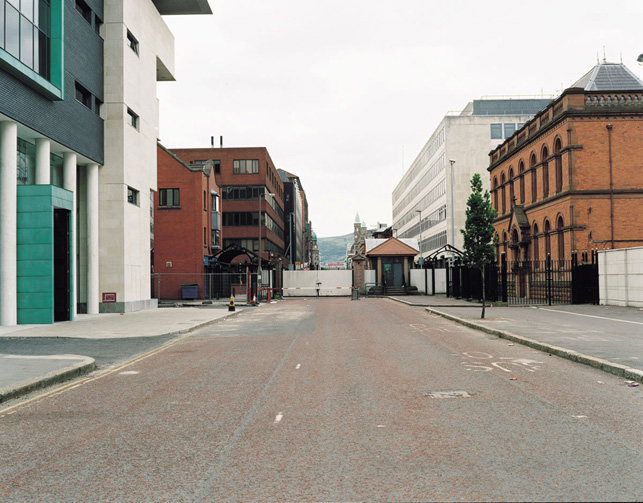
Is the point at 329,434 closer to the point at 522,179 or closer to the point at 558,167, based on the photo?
the point at 558,167

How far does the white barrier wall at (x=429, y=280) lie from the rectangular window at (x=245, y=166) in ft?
87.2

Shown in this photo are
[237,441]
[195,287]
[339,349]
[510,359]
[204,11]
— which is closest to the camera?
[237,441]

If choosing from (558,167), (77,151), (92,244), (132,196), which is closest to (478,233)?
(558,167)

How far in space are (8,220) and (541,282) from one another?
29013 millimetres

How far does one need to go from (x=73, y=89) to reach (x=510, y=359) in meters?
22.0

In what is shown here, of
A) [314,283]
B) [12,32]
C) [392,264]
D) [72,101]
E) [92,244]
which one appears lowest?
[314,283]

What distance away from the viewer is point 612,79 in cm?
3731

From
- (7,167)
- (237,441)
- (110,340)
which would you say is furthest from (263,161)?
(237,441)

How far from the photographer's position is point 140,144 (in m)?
32.0

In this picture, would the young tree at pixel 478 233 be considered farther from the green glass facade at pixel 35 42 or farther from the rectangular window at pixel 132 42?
the rectangular window at pixel 132 42

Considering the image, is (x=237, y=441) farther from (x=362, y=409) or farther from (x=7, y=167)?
(x=7, y=167)

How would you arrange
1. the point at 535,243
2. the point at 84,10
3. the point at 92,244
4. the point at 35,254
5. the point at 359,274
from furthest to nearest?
the point at 359,274, the point at 535,243, the point at 92,244, the point at 84,10, the point at 35,254

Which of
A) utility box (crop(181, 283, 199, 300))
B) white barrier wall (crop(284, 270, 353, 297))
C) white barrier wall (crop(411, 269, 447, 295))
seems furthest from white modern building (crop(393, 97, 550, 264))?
utility box (crop(181, 283, 199, 300))

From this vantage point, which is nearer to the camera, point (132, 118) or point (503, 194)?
point (132, 118)
